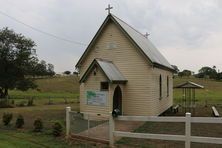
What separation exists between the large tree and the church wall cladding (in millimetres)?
21236

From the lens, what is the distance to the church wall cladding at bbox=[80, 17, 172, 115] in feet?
76.4

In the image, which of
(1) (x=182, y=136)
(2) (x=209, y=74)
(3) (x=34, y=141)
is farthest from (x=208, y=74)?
(1) (x=182, y=136)

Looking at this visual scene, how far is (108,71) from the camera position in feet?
73.7

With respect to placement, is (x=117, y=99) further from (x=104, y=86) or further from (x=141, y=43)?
(x=141, y=43)

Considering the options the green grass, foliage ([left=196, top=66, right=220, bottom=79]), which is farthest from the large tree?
foliage ([left=196, top=66, right=220, bottom=79])

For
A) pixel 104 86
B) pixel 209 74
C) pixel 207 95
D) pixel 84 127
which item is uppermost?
pixel 209 74

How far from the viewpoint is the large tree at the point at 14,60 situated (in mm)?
43500

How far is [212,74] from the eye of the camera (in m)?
120

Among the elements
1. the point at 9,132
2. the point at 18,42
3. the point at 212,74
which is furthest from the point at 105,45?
the point at 212,74

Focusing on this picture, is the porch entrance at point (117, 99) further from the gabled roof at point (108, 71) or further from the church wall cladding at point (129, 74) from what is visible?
the gabled roof at point (108, 71)

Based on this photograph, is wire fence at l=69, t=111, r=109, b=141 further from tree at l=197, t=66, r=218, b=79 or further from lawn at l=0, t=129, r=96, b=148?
tree at l=197, t=66, r=218, b=79

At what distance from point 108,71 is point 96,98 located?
192 cm

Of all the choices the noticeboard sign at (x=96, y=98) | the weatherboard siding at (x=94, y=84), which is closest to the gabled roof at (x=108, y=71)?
the weatherboard siding at (x=94, y=84)

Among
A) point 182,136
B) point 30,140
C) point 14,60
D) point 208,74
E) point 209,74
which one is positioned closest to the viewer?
point 182,136
